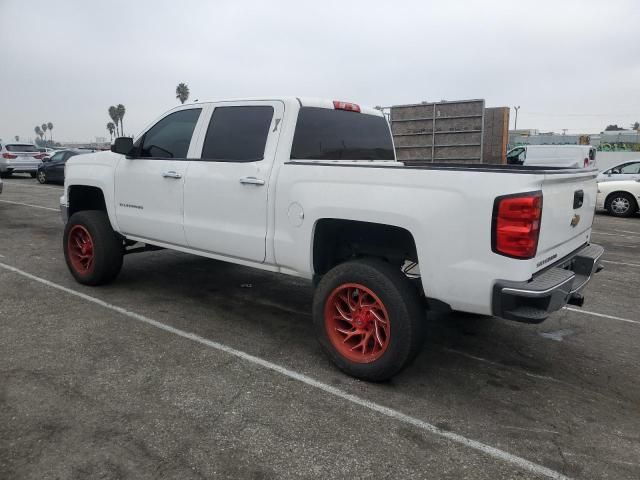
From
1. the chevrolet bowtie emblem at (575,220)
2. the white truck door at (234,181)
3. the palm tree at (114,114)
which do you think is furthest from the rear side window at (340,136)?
the palm tree at (114,114)

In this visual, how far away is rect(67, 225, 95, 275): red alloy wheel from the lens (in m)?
5.62

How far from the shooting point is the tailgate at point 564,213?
3.05 metres

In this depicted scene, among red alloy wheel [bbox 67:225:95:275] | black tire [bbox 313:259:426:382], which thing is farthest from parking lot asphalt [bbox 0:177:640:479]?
red alloy wheel [bbox 67:225:95:275]

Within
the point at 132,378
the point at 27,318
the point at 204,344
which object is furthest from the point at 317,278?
the point at 27,318

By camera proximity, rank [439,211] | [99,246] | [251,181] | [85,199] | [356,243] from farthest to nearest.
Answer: [85,199]
[99,246]
[251,181]
[356,243]
[439,211]

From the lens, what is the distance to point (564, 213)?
132 inches

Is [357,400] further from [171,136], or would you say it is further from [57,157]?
[57,157]

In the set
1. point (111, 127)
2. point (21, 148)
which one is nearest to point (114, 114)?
point (111, 127)

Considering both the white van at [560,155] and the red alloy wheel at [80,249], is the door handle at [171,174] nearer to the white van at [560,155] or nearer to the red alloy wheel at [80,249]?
the red alloy wheel at [80,249]

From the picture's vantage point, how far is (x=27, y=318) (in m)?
4.69

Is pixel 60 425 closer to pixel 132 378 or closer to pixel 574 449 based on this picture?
pixel 132 378

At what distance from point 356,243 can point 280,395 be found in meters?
1.27

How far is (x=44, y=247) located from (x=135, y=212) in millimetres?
3847

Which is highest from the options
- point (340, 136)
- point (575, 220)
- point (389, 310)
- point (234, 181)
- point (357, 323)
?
point (340, 136)
